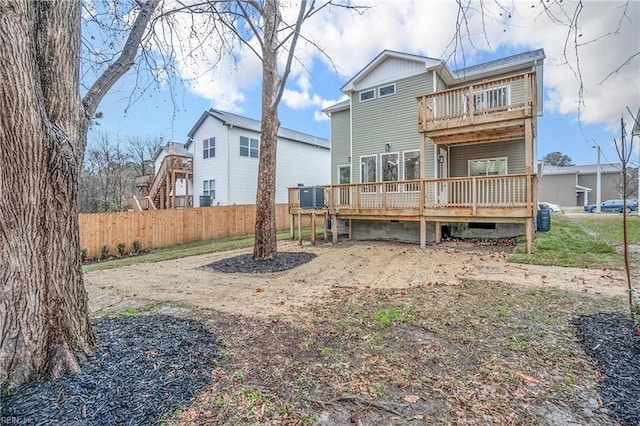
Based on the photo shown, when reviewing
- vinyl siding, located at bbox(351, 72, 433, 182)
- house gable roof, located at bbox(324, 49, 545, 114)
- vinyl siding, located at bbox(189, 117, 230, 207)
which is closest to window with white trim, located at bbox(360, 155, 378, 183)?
vinyl siding, located at bbox(351, 72, 433, 182)

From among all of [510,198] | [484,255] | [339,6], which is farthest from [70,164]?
[510,198]

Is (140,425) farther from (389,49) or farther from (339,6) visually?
(389,49)

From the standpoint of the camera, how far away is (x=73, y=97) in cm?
266

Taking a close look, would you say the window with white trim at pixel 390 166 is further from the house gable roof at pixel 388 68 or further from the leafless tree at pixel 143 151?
the leafless tree at pixel 143 151

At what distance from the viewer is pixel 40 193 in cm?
235

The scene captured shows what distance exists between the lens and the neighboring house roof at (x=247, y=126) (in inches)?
728

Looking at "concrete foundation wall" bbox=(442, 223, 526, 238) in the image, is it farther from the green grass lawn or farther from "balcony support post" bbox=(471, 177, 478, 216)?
"balcony support post" bbox=(471, 177, 478, 216)

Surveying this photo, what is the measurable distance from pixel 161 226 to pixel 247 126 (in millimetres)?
8906

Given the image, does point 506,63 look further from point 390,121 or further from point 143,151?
point 143,151

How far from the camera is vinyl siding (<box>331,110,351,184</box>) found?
14.7 metres

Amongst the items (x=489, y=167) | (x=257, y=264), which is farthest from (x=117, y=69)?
(x=489, y=167)

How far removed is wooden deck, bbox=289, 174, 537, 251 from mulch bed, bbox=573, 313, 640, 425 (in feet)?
16.9

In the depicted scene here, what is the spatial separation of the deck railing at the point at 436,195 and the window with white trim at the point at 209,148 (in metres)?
8.75

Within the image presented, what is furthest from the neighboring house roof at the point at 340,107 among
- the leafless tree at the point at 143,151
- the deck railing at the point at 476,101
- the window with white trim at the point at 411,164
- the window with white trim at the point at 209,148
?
the leafless tree at the point at 143,151
